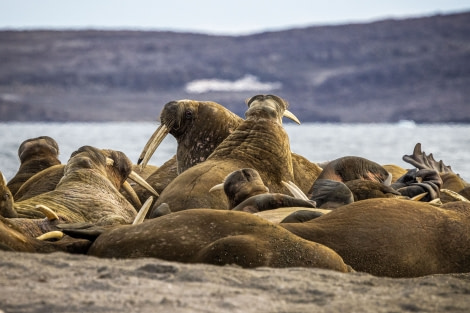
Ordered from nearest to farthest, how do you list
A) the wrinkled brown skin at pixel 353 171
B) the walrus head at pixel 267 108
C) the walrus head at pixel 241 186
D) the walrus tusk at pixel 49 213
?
the walrus tusk at pixel 49 213 < the walrus head at pixel 241 186 < the wrinkled brown skin at pixel 353 171 < the walrus head at pixel 267 108

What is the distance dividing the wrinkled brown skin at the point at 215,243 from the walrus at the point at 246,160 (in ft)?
7.60

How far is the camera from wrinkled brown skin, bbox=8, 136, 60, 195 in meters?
9.66

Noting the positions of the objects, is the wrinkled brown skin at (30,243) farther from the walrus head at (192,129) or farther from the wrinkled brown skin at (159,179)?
the walrus head at (192,129)

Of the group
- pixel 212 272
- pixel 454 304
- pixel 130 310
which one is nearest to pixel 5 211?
pixel 212 272

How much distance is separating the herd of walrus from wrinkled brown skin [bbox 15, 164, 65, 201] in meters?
0.02

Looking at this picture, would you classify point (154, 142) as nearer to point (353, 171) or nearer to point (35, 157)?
point (35, 157)

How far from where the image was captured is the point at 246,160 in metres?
8.32

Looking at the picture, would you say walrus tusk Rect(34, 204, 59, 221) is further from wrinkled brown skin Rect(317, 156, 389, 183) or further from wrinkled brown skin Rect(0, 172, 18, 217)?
wrinkled brown skin Rect(317, 156, 389, 183)

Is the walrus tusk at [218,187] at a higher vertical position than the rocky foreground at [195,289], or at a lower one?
higher

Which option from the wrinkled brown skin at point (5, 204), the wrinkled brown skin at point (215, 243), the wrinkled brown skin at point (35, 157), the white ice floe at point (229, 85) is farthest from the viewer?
the white ice floe at point (229, 85)

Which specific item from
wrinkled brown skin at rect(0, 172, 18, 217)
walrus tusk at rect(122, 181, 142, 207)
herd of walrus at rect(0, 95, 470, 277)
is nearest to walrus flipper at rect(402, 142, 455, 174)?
herd of walrus at rect(0, 95, 470, 277)

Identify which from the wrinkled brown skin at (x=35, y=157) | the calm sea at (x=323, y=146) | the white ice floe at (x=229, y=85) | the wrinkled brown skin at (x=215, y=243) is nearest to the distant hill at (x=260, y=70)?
the white ice floe at (x=229, y=85)

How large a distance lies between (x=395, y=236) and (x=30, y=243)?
2.02m

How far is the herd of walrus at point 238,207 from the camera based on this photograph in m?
4.99
